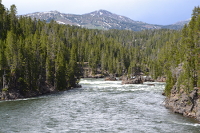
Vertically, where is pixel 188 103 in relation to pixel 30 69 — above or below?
below

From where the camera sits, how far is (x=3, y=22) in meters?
128

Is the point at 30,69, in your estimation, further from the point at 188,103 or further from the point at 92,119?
the point at 188,103

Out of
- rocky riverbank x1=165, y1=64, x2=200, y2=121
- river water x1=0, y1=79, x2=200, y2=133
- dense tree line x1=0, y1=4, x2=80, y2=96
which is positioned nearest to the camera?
river water x1=0, y1=79, x2=200, y2=133

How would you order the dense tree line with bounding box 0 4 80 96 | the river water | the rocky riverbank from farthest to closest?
1. the dense tree line with bounding box 0 4 80 96
2. the rocky riverbank
3. the river water

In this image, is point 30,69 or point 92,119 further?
point 30,69

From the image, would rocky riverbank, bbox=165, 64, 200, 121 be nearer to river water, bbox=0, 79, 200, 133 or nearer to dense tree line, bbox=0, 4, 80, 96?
river water, bbox=0, 79, 200, 133

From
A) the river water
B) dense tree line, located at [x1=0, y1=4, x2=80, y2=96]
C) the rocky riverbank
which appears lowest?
the river water

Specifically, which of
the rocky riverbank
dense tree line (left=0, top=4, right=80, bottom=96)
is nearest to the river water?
the rocky riverbank

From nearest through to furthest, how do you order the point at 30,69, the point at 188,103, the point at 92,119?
the point at 92,119 → the point at 188,103 → the point at 30,69

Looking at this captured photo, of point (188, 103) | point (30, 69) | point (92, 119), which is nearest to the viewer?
point (92, 119)

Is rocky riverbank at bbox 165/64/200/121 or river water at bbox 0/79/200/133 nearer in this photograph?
river water at bbox 0/79/200/133

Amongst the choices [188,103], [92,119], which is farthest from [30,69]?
[188,103]

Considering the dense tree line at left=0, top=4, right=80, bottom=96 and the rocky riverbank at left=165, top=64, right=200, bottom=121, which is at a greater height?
the dense tree line at left=0, top=4, right=80, bottom=96

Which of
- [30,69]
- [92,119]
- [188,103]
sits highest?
[30,69]
